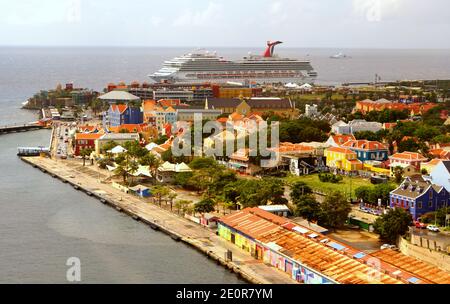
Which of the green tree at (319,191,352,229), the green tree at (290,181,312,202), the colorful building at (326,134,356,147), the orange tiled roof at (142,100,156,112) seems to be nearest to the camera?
the green tree at (319,191,352,229)

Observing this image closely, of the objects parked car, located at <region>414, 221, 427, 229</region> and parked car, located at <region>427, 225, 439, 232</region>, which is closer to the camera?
parked car, located at <region>427, 225, 439, 232</region>

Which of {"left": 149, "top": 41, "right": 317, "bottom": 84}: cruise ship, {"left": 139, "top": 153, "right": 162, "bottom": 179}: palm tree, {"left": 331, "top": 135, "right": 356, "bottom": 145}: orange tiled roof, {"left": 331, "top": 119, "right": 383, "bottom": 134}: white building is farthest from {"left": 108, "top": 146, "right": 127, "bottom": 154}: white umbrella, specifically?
{"left": 149, "top": 41, "right": 317, "bottom": 84}: cruise ship

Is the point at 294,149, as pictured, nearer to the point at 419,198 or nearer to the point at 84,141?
the point at 419,198

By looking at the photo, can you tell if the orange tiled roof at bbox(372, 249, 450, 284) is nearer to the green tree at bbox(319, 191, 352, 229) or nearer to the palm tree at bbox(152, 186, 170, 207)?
the green tree at bbox(319, 191, 352, 229)

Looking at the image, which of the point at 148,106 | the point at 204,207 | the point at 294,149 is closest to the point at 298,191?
the point at 204,207

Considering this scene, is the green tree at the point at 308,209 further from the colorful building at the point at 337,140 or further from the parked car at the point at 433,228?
the colorful building at the point at 337,140
